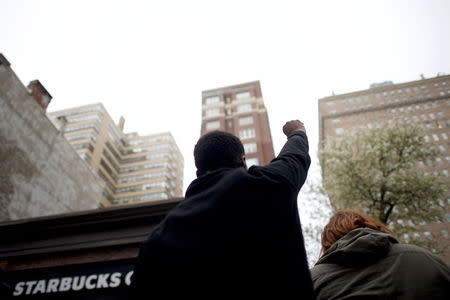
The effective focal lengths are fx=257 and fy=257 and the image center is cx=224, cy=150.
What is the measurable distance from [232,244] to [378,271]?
109 centimetres

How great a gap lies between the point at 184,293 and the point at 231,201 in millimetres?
474

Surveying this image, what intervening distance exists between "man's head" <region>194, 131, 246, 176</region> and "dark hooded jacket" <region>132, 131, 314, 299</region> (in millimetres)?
173

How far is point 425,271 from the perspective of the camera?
5.06 feet

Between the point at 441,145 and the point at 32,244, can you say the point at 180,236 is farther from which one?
the point at 441,145

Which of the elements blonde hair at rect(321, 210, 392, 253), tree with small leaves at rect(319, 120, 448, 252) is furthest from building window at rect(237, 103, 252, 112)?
blonde hair at rect(321, 210, 392, 253)

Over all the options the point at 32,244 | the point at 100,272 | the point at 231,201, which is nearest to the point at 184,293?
the point at 231,201

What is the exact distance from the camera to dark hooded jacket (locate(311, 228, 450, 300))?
152cm

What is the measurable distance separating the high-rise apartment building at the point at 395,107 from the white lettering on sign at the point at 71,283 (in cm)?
7014

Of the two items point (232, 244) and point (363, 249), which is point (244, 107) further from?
point (232, 244)

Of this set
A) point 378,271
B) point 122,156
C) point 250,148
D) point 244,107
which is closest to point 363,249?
point 378,271

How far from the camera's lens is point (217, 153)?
5.53 feet

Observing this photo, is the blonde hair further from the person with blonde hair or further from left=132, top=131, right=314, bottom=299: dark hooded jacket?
left=132, top=131, right=314, bottom=299: dark hooded jacket

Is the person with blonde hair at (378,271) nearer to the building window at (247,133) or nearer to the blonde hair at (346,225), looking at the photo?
the blonde hair at (346,225)

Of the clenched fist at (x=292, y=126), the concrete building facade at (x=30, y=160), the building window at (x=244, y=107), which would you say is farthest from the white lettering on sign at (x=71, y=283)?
the building window at (x=244, y=107)
